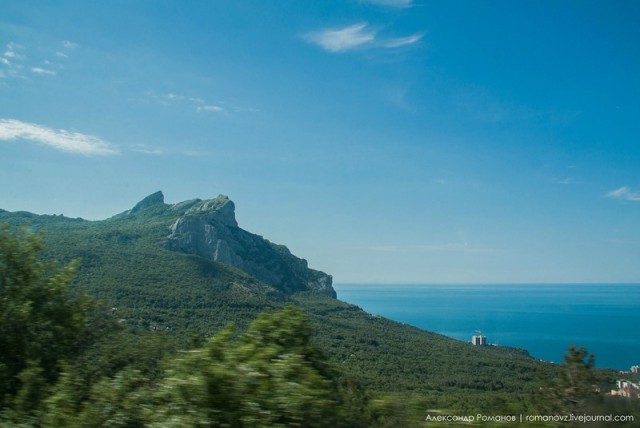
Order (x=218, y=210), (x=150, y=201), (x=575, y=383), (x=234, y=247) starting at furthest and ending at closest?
(x=150, y=201) < (x=218, y=210) < (x=234, y=247) < (x=575, y=383)

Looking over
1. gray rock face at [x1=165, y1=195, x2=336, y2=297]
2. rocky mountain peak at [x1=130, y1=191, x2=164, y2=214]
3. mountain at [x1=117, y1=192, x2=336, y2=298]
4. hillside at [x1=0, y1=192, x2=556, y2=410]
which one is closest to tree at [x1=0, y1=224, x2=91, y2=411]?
hillside at [x1=0, y1=192, x2=556, y2=410]

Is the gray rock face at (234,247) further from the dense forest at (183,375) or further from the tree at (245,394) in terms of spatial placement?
the tree at (245,394)

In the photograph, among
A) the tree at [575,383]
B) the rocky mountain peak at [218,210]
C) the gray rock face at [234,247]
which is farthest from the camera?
the rocky mountain peak at [218,210]

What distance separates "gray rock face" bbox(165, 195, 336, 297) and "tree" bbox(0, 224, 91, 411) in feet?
292

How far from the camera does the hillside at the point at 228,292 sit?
42.7 m

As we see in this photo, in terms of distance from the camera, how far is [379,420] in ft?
12.0

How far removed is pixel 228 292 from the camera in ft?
248

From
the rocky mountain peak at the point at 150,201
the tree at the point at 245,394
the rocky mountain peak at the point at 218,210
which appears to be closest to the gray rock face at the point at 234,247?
the rocky mountain peak at the point at 218,210

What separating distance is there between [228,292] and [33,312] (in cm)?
7018

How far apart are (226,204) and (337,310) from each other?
47.7m

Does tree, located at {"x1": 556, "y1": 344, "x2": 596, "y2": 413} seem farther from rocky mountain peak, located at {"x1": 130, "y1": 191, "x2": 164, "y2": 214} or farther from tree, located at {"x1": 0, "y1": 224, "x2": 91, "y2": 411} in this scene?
rocky mountain peak, located at {"x1": 130, "y1": 191, "x2": 164, "y2": 214}

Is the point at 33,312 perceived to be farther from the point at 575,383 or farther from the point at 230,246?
the point at 230,246

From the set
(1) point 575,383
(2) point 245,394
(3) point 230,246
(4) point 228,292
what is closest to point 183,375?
(2) point 245,394

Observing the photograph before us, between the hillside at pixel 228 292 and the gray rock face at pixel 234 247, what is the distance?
0.30 metres
